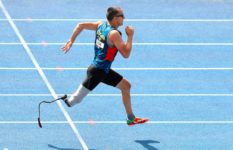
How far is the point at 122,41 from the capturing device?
12672 millimetres

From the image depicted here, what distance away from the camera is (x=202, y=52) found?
17656 millimetres

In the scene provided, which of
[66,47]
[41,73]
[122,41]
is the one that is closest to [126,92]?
[122,41]

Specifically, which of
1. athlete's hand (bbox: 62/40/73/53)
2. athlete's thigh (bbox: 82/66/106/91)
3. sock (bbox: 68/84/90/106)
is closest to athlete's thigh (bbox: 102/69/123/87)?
athlete's thigh (bbox: 82/66/106/91)

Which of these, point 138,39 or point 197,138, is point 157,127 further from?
point 138,39

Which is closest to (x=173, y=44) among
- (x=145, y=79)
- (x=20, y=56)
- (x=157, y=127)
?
(x=145, y=79)
